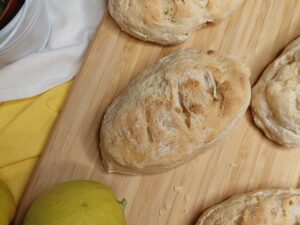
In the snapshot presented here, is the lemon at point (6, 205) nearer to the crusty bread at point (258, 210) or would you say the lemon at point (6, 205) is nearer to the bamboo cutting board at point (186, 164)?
the bamboo cutting board at point (186, 164)

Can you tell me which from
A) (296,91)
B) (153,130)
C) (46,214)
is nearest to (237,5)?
(296,91)

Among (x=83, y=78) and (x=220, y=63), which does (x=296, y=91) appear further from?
(x=83, y=78)

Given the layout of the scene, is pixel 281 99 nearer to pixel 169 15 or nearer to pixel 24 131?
pixel 169 15

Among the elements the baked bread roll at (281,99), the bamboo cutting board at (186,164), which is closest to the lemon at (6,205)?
the bamboo cutting board at (186,164)

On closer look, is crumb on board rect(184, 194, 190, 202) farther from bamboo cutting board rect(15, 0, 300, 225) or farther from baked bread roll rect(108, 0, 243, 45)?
baked bread roll rect(108, 0, 243, 45)

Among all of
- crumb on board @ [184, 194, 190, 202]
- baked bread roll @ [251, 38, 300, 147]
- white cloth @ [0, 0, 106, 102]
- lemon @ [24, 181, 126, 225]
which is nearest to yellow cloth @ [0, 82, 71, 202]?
white cloth @ [0, 0, 106, 102]

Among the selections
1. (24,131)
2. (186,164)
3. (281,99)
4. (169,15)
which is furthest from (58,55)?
(281,99)
